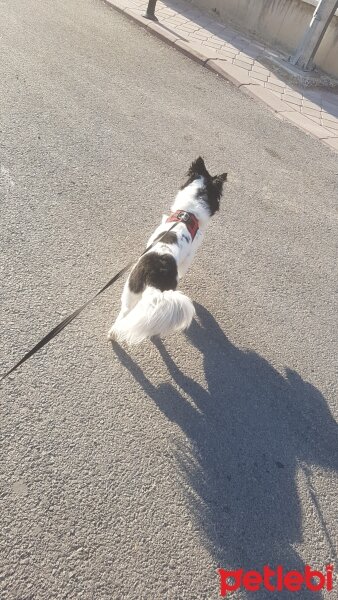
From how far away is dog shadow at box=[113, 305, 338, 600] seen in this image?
7.82ft

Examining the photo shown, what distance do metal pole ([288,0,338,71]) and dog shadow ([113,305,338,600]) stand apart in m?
7.94

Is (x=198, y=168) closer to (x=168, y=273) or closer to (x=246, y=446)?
(x=168, y=273)

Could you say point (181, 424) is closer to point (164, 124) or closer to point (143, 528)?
point (143, 528)

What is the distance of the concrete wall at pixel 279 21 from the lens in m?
8.95

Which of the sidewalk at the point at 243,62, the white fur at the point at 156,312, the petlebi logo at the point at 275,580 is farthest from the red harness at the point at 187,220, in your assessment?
the sidewalk at the point at 243,62

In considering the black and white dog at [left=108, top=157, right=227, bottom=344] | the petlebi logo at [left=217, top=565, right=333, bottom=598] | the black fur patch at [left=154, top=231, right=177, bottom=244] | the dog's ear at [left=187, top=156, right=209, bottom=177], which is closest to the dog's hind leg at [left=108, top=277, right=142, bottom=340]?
the black and white dog at [left=108, top=157, right=227, bottom=344]

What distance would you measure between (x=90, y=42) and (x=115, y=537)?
8046 millimetres

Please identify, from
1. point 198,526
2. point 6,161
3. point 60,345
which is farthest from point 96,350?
point 6,161

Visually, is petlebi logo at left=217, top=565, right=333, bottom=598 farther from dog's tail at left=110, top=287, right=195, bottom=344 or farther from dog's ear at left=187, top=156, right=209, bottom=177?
dog's ear at left=187, top=156, right=209, bottom=177

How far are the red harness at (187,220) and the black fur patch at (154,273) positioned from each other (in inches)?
19.3

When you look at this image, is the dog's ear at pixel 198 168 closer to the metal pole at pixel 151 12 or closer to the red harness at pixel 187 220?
the red harness at pixel 187 220

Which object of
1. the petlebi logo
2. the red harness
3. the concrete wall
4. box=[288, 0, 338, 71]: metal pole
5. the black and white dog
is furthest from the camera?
the concrete wall

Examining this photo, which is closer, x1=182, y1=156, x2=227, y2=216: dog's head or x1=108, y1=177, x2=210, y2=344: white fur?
x1=108, y1=177, x2=210, y2=344: white fur

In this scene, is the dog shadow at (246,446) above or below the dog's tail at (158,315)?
below
